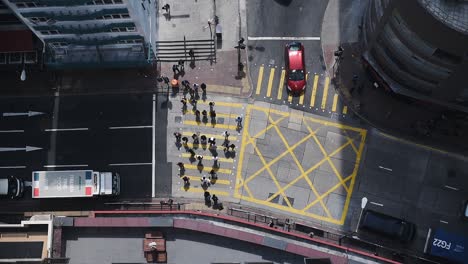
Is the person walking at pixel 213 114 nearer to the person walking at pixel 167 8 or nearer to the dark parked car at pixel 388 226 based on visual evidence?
the person walking at pixel 167 8

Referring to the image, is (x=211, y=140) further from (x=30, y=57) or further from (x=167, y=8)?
(x=30, y=57)

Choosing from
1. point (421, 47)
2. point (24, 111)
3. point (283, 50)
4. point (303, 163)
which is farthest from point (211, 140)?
point (421, 47)

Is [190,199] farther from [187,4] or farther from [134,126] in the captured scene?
[187,4]

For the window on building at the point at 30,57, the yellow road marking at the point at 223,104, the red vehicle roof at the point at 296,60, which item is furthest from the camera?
the window on building at the point at 30,57

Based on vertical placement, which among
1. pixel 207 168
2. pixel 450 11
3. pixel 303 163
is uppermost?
pixel 450 11

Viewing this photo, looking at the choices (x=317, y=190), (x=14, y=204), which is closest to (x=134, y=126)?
(x=14, y=204)

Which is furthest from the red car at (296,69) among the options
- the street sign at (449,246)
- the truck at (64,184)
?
the truck at (64,184)
